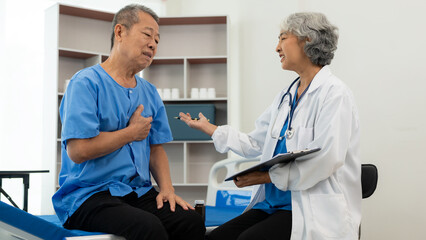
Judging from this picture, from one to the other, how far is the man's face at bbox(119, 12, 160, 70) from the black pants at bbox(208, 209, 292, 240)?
684mm

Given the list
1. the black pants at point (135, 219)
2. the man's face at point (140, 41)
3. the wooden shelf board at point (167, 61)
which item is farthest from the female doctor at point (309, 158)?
the wooden shelf board at point (167, 61)

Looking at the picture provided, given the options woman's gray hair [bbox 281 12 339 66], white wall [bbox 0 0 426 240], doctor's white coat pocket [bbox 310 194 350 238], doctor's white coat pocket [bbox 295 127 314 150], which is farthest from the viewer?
white wall [bbox 0 0 426 240]

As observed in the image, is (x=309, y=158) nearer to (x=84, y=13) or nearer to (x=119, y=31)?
(x=119, y=31)

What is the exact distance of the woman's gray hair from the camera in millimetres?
1676

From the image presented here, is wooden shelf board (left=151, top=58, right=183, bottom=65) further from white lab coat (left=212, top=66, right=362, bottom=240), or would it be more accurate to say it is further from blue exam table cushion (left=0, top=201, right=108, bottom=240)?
blue exam table cushion (left=0, top=201, right=108, bottom=240)

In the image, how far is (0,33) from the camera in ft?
13.1

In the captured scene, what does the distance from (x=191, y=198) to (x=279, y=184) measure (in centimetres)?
276

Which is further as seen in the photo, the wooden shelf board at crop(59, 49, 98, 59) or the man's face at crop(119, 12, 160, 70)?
the wooden shelf board at crop(59, 49, 98, 59)

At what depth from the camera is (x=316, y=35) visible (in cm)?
167

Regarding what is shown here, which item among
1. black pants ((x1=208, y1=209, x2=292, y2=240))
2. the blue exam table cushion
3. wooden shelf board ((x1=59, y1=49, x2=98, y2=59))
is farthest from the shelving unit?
the blue exam table cushion

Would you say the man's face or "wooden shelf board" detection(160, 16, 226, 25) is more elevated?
"wooden shelf board" detection(160, 16, 226, 25)

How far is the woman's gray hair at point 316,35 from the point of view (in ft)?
5.50

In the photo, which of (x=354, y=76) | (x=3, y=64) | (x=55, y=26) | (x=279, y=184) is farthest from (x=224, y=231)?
(x=3, y=64)

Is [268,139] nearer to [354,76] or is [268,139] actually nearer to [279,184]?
[279,184]
